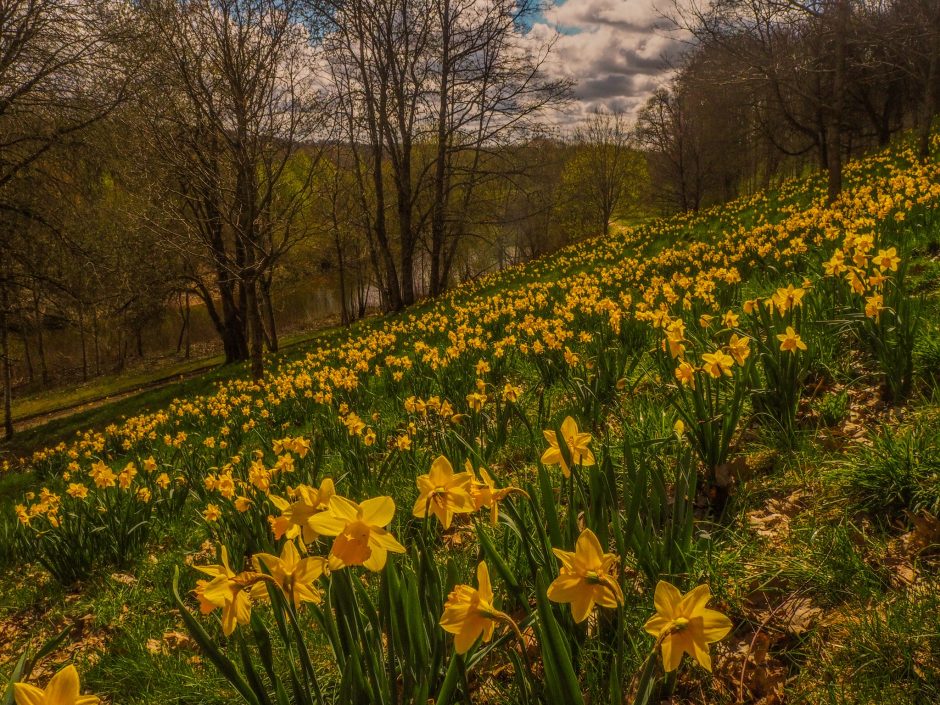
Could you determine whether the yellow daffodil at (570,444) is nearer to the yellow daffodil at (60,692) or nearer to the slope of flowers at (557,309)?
the yellow daffodil at (60,692)

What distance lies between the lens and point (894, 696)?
1255 mm

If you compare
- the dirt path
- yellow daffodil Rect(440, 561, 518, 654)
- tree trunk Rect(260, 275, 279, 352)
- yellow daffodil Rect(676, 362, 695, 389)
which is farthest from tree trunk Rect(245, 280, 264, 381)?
yellow daffodil Rect(440, 561, 518, 654)

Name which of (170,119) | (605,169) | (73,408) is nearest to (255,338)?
(170,119)

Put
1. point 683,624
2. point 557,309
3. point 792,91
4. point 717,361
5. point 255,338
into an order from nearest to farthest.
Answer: point 683,624 < point 717,361 < point 557,309 < point 255,338 < point 792,91

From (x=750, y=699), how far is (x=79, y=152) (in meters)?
13.0

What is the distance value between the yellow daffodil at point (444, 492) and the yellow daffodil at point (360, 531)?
168 mm

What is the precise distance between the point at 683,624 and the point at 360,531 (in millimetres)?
622

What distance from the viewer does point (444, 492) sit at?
1221 mm

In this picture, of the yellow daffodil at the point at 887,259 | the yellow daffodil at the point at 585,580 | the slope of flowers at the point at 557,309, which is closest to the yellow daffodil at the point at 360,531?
the yellow daffodil at the point at 585,580

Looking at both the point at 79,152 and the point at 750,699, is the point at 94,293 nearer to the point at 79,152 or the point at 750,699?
the point at 79,152

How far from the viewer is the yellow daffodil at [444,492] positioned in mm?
1202

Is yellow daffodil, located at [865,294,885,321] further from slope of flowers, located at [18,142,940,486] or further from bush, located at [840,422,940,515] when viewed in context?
slope of flowers, located at [18,142,940,486]

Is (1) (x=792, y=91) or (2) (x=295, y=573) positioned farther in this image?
(1) (x=792, y=91)

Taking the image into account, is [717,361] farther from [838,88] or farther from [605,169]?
[605,169]
